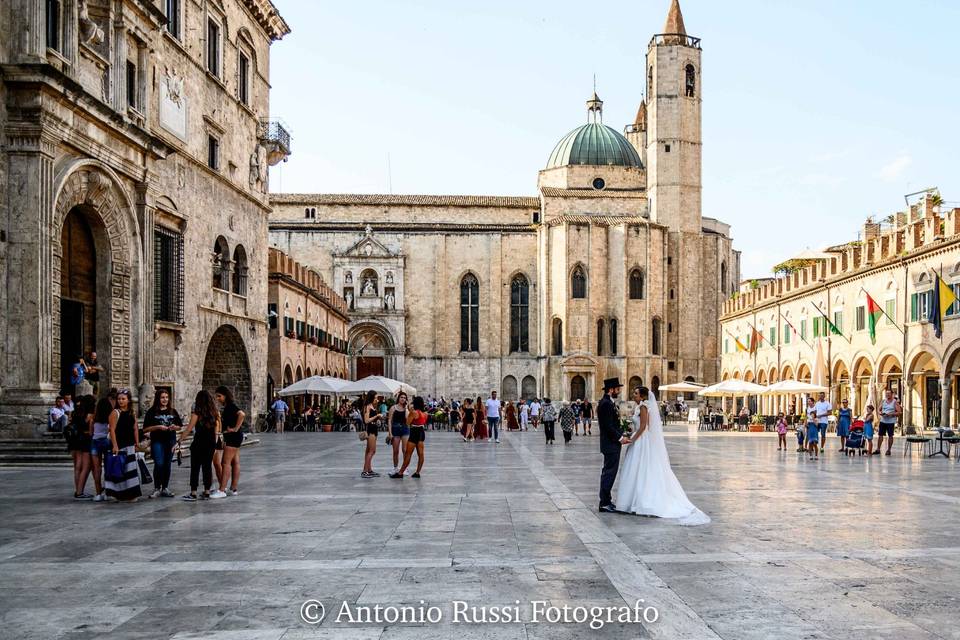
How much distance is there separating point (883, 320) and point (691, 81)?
35.1 metres

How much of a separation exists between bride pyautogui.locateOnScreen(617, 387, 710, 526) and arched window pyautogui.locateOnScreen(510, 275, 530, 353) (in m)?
59.6

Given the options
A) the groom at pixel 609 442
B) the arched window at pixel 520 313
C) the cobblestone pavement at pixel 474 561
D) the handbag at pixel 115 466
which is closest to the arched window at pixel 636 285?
the arched window at pixel 520 313

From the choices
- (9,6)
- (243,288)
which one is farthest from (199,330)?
(9,6)

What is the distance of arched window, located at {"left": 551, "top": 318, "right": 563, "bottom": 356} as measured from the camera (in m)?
67.4

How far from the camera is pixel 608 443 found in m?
11.6

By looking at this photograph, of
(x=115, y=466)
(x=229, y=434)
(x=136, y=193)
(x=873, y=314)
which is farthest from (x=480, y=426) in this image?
(x=115, y=466)

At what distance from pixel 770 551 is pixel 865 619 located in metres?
2.46

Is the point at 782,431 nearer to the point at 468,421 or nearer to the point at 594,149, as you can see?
the point at 468,421

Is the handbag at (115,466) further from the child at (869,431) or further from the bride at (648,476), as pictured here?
the child at (869,431)

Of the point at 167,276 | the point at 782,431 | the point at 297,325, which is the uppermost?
the point at 167,276

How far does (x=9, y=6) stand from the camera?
58.2 ft

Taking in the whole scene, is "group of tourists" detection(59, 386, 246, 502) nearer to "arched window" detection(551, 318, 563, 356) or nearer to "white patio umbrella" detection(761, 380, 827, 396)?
"white patio umbrella" detection(761, 380, 827, 396)

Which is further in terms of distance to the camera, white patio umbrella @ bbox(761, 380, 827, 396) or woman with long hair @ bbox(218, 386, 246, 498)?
white patio umbrella @ bbox(761, 380, 827, 396)

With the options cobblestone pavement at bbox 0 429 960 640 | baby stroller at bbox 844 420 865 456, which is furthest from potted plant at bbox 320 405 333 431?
cobblestone pavement at bbox 0 429 960 640
